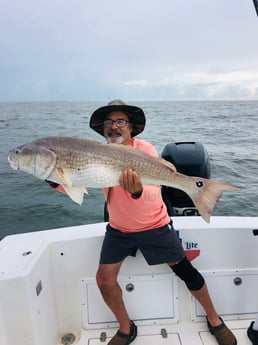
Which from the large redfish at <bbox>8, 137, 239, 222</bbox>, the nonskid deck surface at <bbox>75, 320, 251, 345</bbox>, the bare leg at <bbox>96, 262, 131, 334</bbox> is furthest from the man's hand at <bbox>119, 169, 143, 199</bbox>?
the nonskid deck surface at <bbox>75, 320, 251, 345</bbox>

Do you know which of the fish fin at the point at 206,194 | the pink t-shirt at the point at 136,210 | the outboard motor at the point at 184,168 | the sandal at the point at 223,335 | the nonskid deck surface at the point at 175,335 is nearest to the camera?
the fish fin at the point at 206,194

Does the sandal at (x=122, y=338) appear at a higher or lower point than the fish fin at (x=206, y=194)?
lower

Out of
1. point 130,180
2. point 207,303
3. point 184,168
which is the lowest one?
point 207,303

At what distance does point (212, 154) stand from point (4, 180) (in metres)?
9.20

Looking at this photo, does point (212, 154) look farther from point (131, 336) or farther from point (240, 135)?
point (131, 336)

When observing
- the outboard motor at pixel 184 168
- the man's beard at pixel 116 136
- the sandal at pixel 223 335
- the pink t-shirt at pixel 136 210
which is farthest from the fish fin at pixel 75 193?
the outboard motor at pixel 184 168

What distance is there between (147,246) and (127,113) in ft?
3.69

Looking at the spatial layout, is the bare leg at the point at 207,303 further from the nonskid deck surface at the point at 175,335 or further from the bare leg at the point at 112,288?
the bare leg at the point at 112,288

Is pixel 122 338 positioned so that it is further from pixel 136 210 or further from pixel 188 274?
pixel 136 210

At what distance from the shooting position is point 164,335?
2.98 m

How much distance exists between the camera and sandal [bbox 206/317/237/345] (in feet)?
9.11

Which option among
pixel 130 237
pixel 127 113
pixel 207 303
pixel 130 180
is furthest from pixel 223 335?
pixel 127 113

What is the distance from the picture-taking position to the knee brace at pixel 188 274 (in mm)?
2779

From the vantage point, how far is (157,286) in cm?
306
